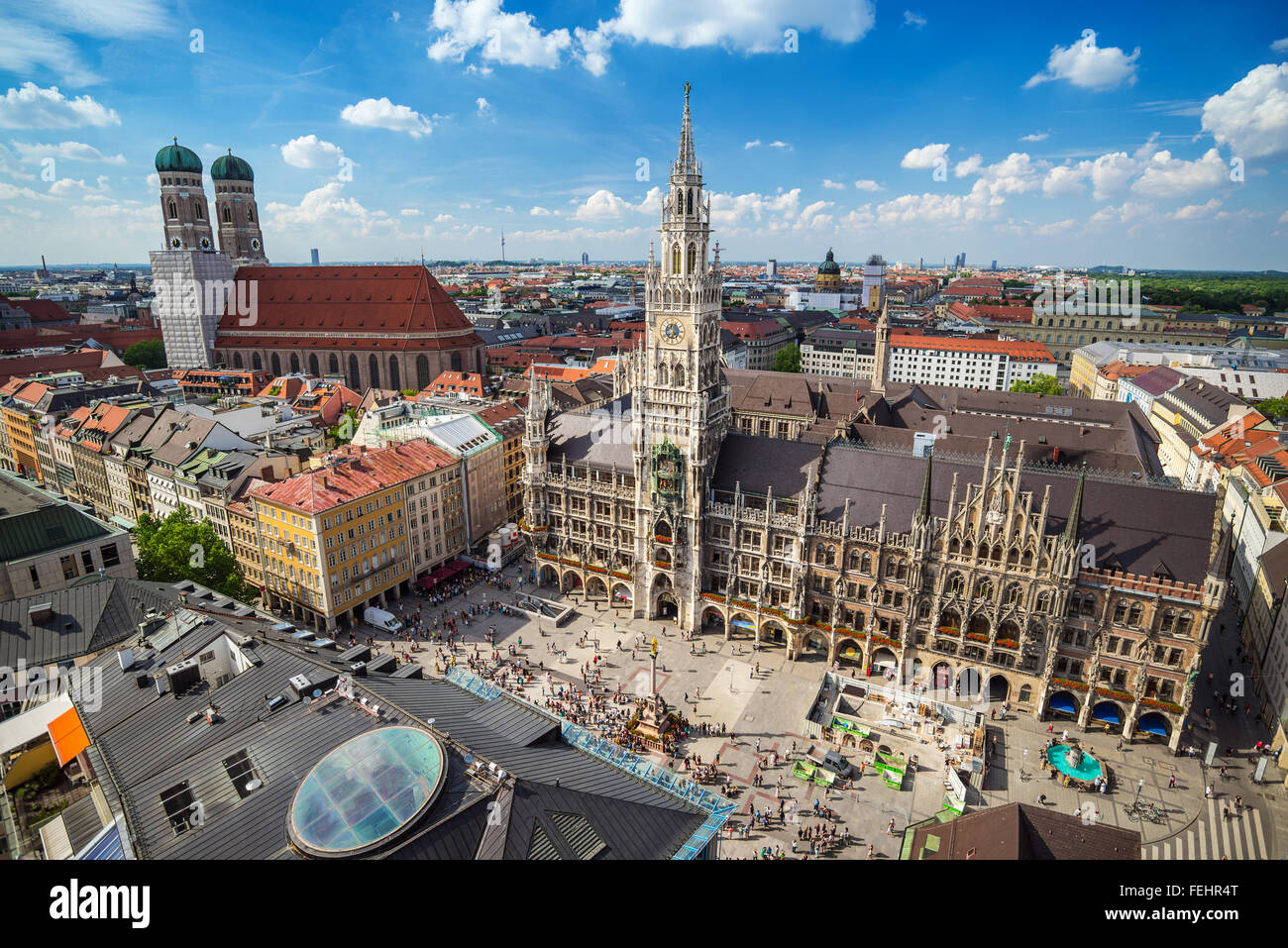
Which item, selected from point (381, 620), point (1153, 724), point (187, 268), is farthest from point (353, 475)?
point (187, 268)

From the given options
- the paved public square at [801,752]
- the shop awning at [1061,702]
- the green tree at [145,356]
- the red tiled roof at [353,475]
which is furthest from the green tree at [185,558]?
the green tree at [145,356]

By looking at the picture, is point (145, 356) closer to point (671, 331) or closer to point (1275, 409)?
point (671, 331)

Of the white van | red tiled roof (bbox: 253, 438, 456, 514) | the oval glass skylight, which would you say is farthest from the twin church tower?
the oval glass skylight

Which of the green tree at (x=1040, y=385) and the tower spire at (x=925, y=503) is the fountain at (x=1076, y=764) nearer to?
the tower spire at (x=925, y=503)

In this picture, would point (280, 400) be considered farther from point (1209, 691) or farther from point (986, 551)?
point (1209, 691)

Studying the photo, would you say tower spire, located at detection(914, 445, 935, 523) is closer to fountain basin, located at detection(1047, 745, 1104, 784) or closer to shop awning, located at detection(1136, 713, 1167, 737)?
fountain basin, located at detection(1047, 745, 1104, 784)
